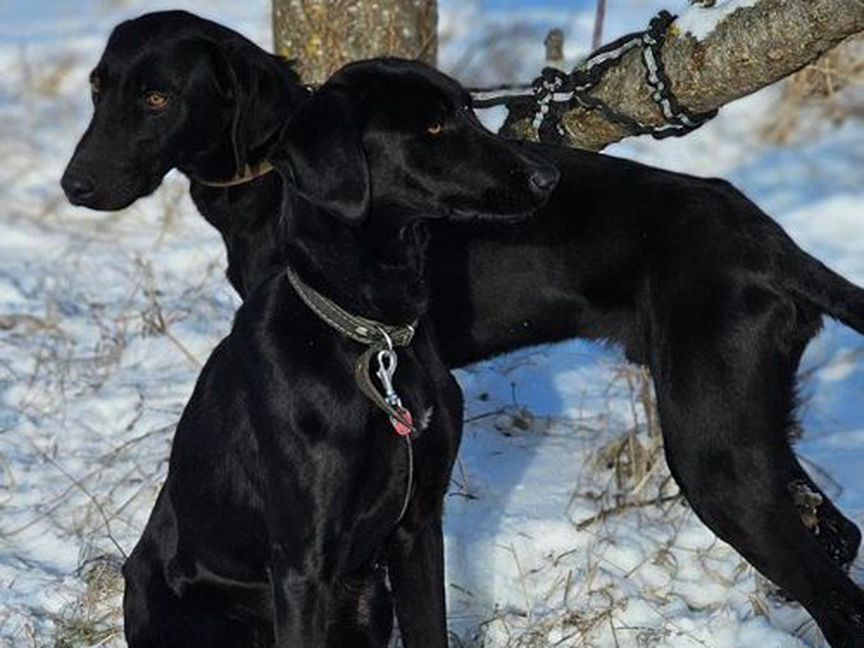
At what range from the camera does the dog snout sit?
386 cm

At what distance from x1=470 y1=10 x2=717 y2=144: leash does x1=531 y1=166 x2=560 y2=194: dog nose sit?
2.44 feet

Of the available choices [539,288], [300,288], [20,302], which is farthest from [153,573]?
[20,302]

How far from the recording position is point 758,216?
4297 millimetres

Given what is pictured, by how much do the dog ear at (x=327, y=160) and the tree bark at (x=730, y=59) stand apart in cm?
128

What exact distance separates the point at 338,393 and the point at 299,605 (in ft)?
1.48

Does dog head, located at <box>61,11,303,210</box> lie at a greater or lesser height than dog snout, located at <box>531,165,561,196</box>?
greater

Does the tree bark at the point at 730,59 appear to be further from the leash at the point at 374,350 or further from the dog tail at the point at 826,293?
the leash at the point at 374,350

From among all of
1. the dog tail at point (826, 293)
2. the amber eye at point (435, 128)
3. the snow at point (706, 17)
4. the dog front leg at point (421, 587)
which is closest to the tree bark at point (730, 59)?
the snow at point (706, 17)

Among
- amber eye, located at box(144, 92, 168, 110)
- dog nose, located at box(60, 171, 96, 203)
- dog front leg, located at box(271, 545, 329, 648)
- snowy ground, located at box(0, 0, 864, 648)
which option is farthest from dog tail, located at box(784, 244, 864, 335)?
dog nose, located at box(60, 171, 96, 203)

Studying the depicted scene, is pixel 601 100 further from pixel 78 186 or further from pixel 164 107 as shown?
pixel 78 186

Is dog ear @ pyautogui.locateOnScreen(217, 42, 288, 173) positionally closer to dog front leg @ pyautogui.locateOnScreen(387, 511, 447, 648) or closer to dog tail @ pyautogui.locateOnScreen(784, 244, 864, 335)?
dog front leg @ pyautogui.locateOnScreen(387, 511, 447, 648)

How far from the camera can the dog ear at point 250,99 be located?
4.66 meters

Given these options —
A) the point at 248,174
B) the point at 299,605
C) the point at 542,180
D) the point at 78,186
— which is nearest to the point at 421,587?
the point at 299,605

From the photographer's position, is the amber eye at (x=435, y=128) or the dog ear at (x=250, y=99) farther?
the dog ear at (x=250, y=99)
